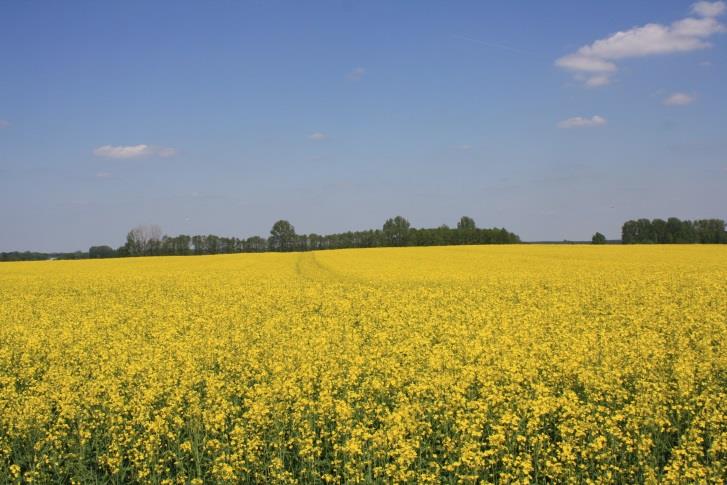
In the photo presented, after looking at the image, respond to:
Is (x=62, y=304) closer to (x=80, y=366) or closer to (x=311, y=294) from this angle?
(x=311, y=294)

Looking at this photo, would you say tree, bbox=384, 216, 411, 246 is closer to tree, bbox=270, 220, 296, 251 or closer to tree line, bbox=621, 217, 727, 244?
tree, bbox=270, 220, 296, 251

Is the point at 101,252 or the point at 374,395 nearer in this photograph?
the point at 374,395

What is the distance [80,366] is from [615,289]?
55.4 feet

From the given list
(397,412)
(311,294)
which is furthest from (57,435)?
(311,294)

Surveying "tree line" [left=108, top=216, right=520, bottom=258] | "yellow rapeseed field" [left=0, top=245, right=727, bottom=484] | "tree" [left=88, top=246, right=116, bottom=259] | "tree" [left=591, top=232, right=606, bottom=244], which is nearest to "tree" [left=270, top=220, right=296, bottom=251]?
"tree line" [left=108, top=216, right=520, bottom=258]

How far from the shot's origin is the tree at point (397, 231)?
343 ft

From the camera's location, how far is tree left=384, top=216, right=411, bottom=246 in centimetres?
10443

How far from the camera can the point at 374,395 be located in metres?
7.88

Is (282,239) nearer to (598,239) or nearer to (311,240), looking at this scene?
(311,240)

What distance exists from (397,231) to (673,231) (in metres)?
47.6

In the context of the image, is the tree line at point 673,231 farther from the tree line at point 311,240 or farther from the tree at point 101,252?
the tree at point 101,252

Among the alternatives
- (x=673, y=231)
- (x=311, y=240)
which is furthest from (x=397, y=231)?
(x=673, y=231)

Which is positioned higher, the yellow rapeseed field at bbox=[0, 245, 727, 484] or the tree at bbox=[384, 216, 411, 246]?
the tree at bbox=[384, 216, 411, 246]

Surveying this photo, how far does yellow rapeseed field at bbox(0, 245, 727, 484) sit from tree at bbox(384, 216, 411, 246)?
87.5 m
